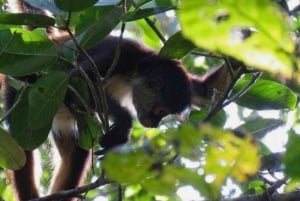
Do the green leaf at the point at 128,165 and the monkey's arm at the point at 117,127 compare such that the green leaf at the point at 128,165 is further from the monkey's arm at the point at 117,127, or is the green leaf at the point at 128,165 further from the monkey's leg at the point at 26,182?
the monkey's leg at the point at 26,182

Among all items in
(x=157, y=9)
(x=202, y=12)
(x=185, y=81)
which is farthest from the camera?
(x=185, y=81)

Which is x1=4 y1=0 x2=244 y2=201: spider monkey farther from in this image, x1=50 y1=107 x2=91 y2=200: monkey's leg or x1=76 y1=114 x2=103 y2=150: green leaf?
x1=76 y1=114 x2=103 y2=150: green leaf

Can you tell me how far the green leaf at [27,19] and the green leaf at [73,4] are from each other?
16 centimetres

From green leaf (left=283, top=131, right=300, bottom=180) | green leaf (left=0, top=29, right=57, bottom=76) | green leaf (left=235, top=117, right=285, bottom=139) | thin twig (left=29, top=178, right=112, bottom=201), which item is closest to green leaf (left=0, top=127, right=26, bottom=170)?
thin twig (left=29, top=178, right=112, bottom=201)

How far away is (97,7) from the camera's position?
252cm

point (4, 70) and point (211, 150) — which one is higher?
point (211, 150)

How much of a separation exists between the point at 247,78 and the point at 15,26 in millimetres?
1140

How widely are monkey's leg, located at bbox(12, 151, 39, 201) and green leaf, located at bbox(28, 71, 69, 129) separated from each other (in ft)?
5.11

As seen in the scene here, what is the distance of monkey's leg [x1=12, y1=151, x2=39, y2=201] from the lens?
4105mm

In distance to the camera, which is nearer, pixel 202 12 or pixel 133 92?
pixel 202 12

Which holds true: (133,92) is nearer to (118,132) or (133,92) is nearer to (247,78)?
(118,132)

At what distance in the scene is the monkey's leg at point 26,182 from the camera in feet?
13.5

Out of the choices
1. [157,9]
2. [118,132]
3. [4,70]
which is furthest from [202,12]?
[118,132]

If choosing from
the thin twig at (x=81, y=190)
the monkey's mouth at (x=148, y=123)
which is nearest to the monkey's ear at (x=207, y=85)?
the monkey's mouth at (x=148, y=123)
